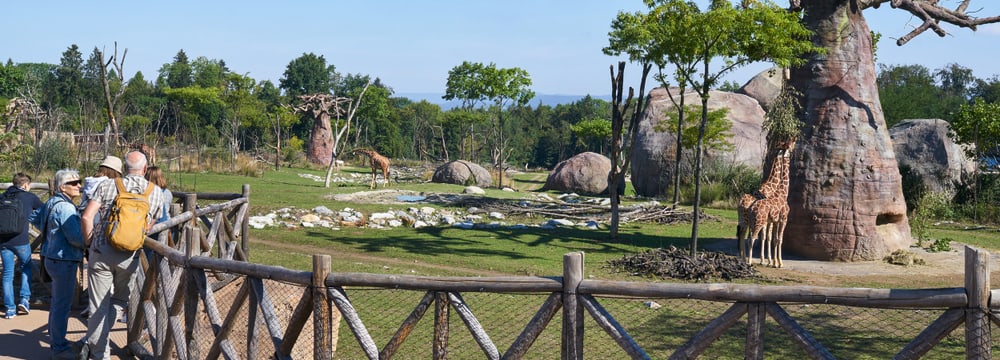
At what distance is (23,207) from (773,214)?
1060 cm

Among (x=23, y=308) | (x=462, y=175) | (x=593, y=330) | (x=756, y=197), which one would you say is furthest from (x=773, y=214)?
(x=462, y=175)

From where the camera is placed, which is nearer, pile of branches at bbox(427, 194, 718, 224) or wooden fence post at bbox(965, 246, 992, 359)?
wooden fence post at bbox(965, 246, 992, 359)

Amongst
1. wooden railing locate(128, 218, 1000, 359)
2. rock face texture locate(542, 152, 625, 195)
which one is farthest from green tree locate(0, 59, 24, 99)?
wooden railing locate(128, 218, 1000, 359)

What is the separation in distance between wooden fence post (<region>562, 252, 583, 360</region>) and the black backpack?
19.5 feet

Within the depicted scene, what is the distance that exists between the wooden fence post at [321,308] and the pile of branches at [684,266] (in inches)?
311

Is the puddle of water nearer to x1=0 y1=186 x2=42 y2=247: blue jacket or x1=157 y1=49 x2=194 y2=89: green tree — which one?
x1=0 y1=186 x2=42 y2=247: blue jacket

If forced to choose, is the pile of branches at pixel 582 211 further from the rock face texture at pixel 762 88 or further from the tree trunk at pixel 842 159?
the rock face texture at pixel 762 88

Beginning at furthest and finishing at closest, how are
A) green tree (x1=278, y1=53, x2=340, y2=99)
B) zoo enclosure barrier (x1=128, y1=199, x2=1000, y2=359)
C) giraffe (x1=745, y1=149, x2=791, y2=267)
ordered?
green tree (x1=278, y1=53, x2=340, y2=99), giraffe (x1=745, y1=149, x2=791, y2=267), zoo enclosure barrier (x1=128, y1=199, x2=1000, y2=359)

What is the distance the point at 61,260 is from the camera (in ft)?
23.2

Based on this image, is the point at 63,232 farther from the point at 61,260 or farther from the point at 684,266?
the point at 684,266

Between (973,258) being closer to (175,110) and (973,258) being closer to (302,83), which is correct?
(175,110)

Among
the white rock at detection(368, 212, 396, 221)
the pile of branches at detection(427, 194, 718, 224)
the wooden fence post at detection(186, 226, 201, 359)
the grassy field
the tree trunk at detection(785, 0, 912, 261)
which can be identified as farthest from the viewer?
the pile of branches at detection(427, 194, 718, 224)

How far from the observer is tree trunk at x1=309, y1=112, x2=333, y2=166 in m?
45.5

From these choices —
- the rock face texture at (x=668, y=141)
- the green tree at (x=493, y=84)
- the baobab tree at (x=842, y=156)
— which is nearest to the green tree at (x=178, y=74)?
the green tree at (x=493, y=84)
